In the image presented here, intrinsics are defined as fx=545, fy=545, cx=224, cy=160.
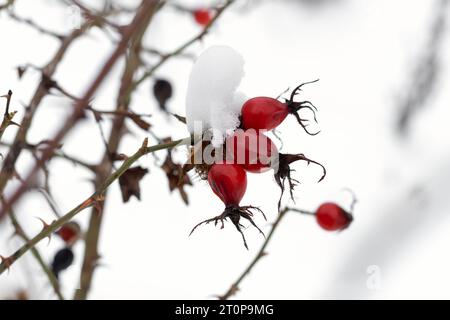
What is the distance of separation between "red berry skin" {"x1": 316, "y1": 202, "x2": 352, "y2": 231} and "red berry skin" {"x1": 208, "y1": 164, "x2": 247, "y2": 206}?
1.77ft

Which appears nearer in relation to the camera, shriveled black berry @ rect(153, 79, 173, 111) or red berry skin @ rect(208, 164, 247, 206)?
red berry skin @ rect(208, 164, 247, 206)

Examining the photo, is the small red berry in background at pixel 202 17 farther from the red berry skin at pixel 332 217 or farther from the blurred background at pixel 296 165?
the red berry skin at pixel 332 217

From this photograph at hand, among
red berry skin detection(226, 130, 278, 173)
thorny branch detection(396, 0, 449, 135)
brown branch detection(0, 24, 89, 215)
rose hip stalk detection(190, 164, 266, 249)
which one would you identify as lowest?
rose hip stalk detection(190, 164, 266, 249)

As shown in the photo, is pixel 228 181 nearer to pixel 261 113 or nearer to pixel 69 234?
pixel 261 113

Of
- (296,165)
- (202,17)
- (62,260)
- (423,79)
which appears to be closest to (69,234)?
(62,260)

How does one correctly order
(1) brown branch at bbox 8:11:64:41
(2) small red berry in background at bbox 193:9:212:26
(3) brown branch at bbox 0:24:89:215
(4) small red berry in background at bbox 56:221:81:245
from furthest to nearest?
(2) small red berry in background at bbox 193:9:212:26 < (4) small red berry in background at bbox 56:221:81:245 < (1) brown branch at bbox 8:11:64:41 < (3) brown branch at bbox 0:24:89:215

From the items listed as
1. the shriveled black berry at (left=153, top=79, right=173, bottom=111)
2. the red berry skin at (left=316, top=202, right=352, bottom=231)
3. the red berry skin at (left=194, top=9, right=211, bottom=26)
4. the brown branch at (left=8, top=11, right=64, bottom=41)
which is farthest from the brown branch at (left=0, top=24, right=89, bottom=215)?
the red berry skin at (left=194, top=9, right=211, bottom=26)

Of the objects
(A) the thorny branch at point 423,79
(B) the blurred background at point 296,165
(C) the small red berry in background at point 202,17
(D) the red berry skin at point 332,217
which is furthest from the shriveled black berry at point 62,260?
(A) the thorny branch at point 423,79

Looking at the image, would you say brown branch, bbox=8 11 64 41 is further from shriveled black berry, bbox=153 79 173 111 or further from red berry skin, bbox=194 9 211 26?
red berry skin, bbox=194 9 211 26

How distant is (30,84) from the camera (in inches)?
105

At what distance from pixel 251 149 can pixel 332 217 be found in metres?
0.59

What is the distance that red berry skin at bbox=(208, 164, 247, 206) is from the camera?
2.30ft
